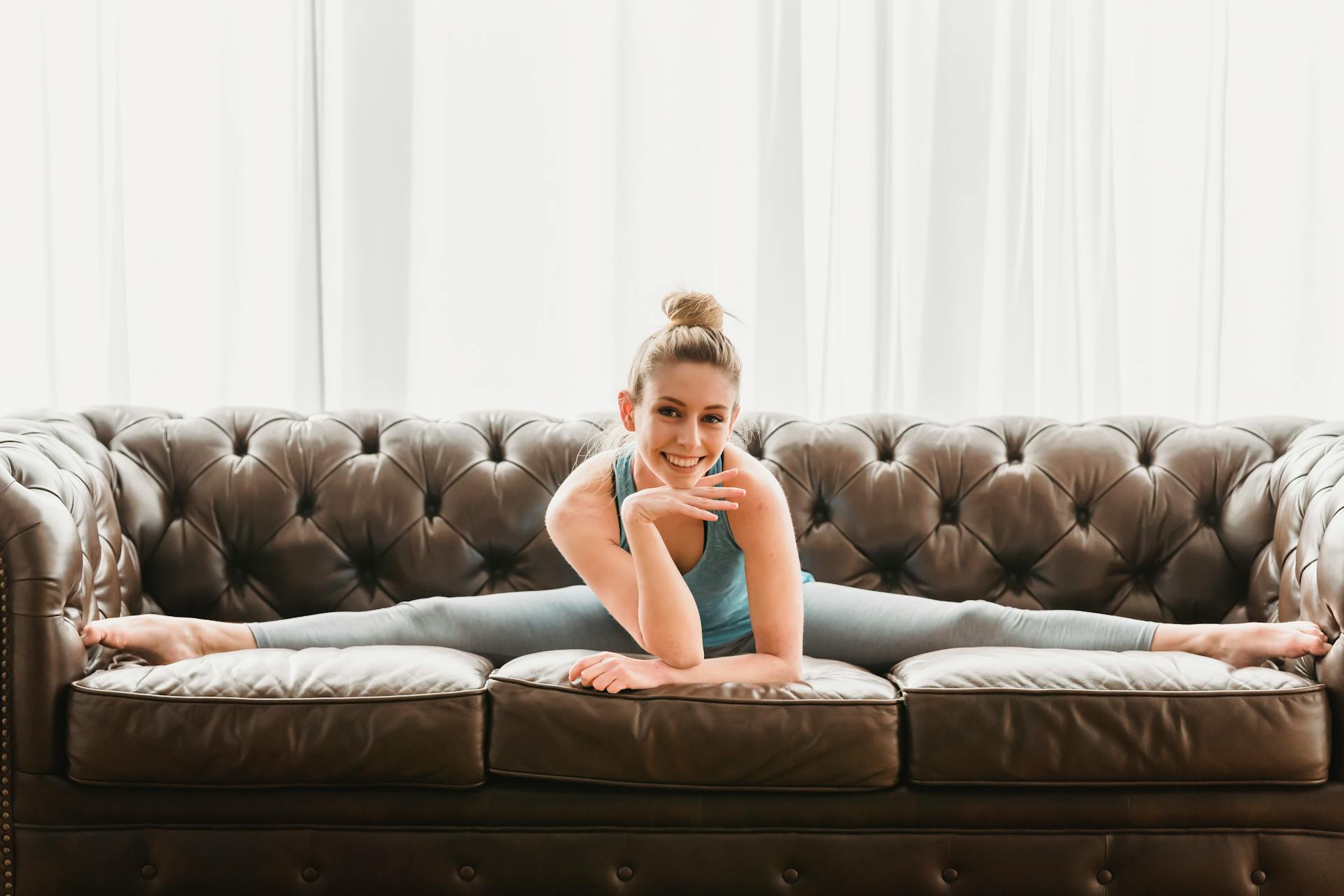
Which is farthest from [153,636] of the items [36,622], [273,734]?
[273,734]

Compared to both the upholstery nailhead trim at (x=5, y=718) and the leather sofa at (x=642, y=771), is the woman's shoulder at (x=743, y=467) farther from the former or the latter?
the upholstery nailhead trim at (x=5, y=718)

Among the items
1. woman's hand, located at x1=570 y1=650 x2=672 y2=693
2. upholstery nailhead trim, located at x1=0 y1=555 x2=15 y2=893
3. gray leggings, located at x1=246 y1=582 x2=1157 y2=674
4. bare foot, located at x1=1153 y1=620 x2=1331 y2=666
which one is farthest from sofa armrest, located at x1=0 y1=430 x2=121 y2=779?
bare foot, located at x1=1153 y1=620 x2=1331 y2=666

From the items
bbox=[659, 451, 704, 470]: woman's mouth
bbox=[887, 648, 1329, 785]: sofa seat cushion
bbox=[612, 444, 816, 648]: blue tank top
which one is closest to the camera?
bbox=[887, 648, 1329, 785]: sofa seat cushion

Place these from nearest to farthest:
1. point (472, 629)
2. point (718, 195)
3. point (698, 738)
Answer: point (698, 738)
point (472, 629)
point (718, 195)

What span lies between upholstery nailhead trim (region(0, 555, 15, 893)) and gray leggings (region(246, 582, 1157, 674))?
37 cm

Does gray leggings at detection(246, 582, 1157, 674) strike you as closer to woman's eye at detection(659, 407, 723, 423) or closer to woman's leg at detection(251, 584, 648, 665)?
woman's leg at detection(251, 584, 648, 665)

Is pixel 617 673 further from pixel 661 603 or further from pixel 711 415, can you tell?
pixel 711 415

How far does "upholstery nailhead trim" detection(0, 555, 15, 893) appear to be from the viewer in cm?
140

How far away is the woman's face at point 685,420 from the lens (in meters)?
1.45

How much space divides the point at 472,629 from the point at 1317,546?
4.65ft

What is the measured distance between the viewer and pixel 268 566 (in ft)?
6.49

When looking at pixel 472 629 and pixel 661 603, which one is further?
pixel 472 629

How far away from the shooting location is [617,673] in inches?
54.8

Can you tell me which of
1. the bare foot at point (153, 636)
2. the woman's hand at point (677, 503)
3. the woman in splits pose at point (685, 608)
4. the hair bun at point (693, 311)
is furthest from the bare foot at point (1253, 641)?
the bare foot at point (153, 636)
